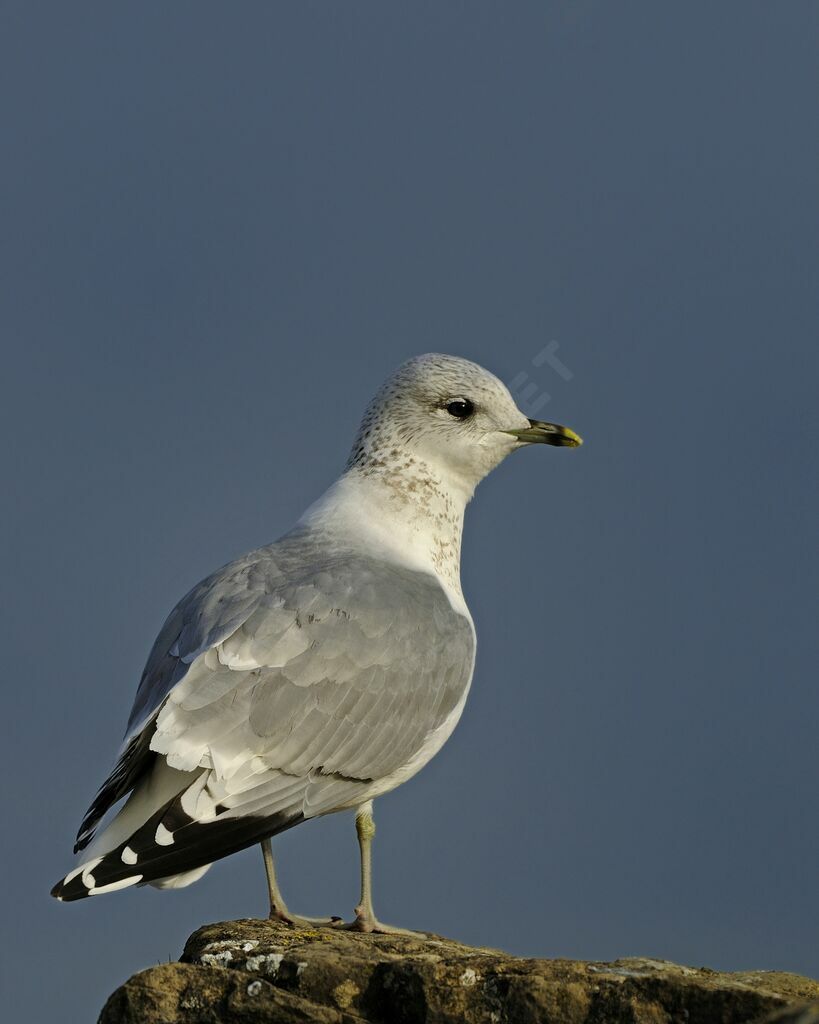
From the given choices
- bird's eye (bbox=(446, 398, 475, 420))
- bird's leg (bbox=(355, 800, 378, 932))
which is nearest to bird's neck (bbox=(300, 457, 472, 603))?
bird's eye (bbox=(446, 398, 475, 420))

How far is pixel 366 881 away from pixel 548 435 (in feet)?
9.86

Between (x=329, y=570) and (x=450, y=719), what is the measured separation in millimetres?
1047

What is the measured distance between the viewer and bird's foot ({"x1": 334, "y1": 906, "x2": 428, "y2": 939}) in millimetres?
7293

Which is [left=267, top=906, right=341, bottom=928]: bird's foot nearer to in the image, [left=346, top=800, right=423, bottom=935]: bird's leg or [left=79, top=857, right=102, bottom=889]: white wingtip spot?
[left=346, top=800, right=423, bottom=935]: bird's leg

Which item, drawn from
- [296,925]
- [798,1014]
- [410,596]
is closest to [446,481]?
[410,596]

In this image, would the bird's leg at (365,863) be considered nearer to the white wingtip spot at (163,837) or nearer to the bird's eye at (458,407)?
the white wingtip spot at (163,837)

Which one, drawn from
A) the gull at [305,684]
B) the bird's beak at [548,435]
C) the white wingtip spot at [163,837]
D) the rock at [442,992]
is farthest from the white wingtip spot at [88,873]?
the bird's beak at [548,435]

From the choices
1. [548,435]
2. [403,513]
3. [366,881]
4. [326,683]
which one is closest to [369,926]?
[366,881]

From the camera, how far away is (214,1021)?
544 cm

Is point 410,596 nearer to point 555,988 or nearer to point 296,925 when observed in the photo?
point 296,925

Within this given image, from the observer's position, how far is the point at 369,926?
24.1 feet

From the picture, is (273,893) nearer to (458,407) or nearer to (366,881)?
(366,881)

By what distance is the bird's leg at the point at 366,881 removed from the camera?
24.1 feet

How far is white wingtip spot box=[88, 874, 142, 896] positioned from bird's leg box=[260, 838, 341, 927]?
3.90 ft
